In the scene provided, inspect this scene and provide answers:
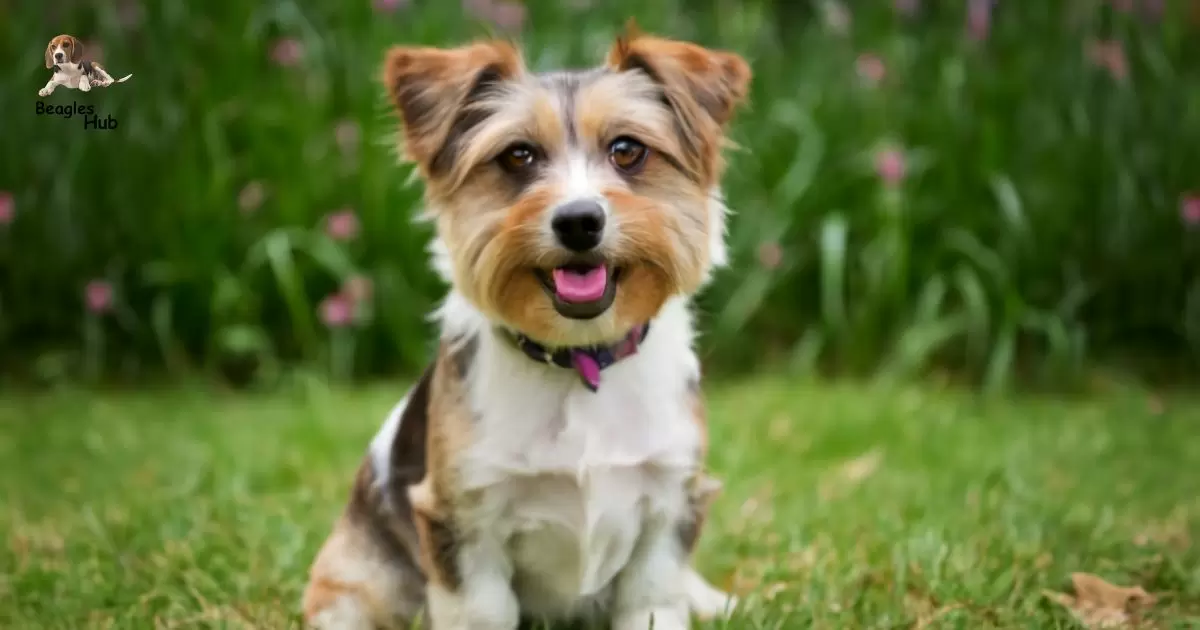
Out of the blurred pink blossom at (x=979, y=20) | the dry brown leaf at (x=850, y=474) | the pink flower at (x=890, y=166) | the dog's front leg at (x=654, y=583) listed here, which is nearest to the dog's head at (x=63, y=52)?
the dog's front leg at (x=654, y=583)

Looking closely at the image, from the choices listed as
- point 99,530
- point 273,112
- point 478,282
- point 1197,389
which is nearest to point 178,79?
point 273,112

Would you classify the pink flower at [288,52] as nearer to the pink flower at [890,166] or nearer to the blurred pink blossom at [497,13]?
the blurred pink blossom at [497,13]

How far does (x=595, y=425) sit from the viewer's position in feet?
9.46

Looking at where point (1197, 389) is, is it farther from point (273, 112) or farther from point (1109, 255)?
point (273, 112)

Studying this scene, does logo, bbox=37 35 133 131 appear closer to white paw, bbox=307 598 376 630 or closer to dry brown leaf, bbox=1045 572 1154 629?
white paw, bbox=307 598 376 630

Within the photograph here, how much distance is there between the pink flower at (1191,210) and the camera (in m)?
6.21

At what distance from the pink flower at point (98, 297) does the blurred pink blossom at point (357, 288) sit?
1255 mm

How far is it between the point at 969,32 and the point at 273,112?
4075mm

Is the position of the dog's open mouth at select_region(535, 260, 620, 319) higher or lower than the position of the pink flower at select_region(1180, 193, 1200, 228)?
higher

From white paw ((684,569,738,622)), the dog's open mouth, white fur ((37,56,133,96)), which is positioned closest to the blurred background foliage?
white fur ((37,56,133,96))

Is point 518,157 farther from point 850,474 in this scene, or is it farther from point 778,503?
point 850,474

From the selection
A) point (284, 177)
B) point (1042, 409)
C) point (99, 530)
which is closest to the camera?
point (99, 530)

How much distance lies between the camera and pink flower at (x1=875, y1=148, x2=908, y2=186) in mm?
6285

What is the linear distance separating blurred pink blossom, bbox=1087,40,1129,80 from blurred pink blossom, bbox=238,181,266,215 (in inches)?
186
